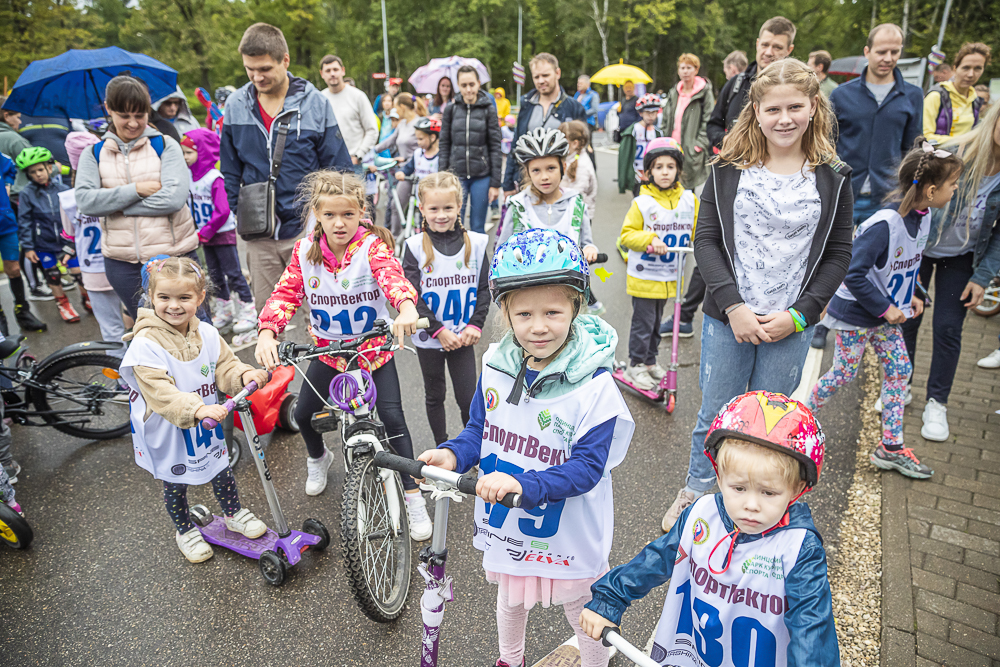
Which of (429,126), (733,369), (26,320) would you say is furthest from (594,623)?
(429,126)

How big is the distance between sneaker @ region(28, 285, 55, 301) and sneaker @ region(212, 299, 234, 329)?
2.99m

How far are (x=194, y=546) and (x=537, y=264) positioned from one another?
2.72 meters

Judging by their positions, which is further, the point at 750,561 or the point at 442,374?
the point at 442,374

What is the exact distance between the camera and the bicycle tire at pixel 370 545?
2.57 meters

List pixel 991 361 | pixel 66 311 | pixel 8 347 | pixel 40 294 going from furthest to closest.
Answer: pixel 40 294 → pixel 66 311 → pixel 991 361 → pixel 8 347

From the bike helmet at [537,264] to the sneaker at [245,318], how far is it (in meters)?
5.14

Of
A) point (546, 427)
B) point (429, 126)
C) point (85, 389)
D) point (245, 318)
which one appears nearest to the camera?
point (546, 427)

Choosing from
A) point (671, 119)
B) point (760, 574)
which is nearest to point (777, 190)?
point (760, 574)

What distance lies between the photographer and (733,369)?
3.06 m

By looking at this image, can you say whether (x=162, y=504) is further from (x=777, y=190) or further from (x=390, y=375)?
(x=777, y=190)

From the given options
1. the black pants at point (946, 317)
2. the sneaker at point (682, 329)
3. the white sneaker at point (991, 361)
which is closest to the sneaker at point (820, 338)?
the sneaker at point (682, 329)

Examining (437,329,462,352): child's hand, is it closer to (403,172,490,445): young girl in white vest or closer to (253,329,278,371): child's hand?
(403,172,490,445): young girl in white vest

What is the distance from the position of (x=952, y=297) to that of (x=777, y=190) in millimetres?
2312

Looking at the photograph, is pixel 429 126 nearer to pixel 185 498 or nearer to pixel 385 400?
pixel 385 400
